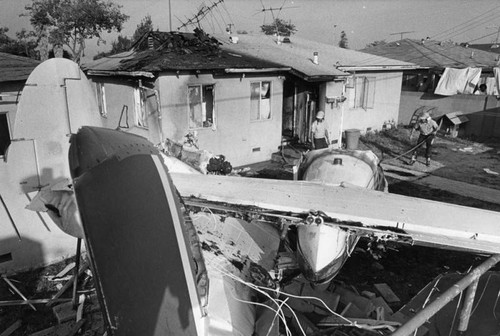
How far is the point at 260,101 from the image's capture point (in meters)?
13.2

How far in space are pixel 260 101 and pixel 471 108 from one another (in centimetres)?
1294

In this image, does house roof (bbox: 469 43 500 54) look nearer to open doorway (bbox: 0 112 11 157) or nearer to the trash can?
the trash can

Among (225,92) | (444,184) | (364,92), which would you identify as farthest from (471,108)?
(225,92)

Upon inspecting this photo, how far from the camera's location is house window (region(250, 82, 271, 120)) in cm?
1298

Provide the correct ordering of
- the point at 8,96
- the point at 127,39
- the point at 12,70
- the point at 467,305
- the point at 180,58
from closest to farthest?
the point at 467,305, the point at 8,96, the point at 12,70, the point at 180,58, the point at 127,39

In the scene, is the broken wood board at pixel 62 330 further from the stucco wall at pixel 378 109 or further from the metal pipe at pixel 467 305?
the stucco wall at pixel 378 109

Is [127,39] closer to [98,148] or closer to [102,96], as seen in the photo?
[102,96]

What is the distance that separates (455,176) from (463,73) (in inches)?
389

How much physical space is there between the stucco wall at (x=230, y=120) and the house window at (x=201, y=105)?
0.67 feet

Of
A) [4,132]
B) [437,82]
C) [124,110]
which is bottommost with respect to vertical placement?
[124,110]

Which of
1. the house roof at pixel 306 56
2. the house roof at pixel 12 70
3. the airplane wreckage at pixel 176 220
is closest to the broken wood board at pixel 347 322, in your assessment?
the airplane wreckage at pixel 176 220

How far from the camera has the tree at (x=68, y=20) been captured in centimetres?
2670

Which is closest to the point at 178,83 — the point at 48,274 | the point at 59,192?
the point at 48,274

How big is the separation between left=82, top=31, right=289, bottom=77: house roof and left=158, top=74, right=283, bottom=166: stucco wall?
16.9 inches
